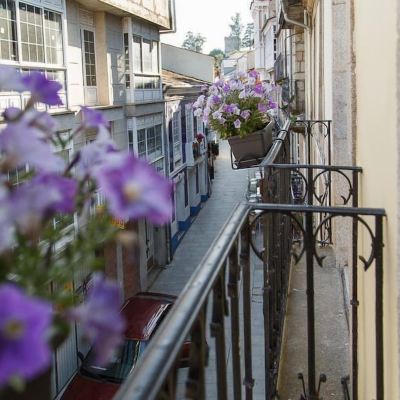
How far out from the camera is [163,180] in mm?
725

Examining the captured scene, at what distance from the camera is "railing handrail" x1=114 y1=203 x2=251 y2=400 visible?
101 centimetres

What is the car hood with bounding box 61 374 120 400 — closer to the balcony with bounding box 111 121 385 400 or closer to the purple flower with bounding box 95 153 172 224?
the balcony with bounding box 111 121 385 400

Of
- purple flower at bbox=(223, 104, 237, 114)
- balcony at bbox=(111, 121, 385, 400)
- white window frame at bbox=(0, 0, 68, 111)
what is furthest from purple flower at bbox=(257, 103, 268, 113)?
white window frame at bbox=(0, 0, 68, 111)

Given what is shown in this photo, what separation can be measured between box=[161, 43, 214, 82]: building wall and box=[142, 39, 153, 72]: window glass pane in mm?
10621

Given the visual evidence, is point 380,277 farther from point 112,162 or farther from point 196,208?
point 196,208

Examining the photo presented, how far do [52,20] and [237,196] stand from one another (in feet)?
64.0

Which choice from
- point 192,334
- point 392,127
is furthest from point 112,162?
point 392,127

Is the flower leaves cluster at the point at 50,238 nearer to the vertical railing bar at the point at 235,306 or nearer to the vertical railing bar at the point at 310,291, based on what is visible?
the vertical railing bar at the point at 235,306

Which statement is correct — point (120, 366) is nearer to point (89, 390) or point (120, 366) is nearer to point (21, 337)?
point (89, 390)

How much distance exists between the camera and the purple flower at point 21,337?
55 centimetres

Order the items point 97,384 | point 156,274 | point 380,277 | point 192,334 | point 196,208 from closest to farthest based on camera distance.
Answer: point 192,334
point 380,277
point 97,384
point 156,274
point 196,208

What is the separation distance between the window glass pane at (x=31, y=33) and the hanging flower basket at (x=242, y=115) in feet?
19.3

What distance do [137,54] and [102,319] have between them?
57.5 feet

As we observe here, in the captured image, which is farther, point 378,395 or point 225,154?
point 225,154
